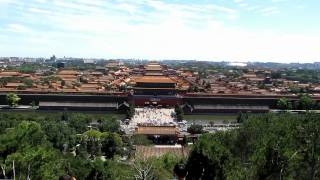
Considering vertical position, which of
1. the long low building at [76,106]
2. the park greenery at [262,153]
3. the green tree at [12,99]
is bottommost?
the long low building at [76,106]

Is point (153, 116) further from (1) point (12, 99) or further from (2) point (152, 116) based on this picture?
(1) point (12, 99)

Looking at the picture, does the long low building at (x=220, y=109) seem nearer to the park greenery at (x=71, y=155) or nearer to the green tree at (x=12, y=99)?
the park greenery at (x=71, y=155)

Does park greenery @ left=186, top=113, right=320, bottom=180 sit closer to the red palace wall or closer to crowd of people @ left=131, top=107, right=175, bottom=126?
crowd of people @ left=131, top=107, right=175, bottom=126

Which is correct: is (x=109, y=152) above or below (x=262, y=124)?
below

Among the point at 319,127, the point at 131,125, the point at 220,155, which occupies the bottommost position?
the point at 131,125

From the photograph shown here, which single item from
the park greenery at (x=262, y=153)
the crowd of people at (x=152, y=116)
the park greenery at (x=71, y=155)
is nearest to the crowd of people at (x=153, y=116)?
the crowd of people at (x=152, y=116)

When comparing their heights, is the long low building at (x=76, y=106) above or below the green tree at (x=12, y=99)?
below

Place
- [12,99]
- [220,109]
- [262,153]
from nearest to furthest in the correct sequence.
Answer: [262,153], [220,109], [12,99]

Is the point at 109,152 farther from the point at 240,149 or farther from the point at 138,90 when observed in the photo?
the point at 138,90

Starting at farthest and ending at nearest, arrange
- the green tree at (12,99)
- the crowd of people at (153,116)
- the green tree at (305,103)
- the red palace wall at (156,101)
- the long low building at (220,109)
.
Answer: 1. the red palace wall at (156,101)
2. the green tree at (305,103)
3. the green tree at (12,99)
4. the long low building at (220,109)
5. the crowd of people at (153,116)

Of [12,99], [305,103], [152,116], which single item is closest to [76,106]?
[12,99]

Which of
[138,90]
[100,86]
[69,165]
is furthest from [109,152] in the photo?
[100,86]
